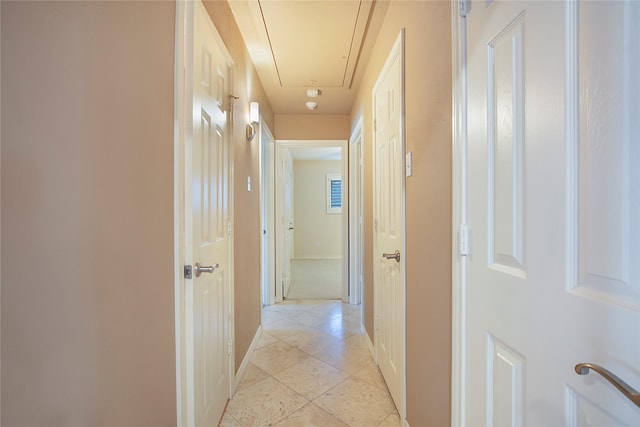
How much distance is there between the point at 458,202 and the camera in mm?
993

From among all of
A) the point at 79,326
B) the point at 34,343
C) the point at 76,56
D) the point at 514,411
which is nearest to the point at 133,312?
the point at 79,326

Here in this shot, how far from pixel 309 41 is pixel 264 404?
98.1 inches

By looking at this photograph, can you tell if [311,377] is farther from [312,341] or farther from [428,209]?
[428,209]

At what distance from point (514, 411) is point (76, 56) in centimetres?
138

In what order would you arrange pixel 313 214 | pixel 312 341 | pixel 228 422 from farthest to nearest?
pixel 313 214 → pixel 312 341 → pixel 228 422

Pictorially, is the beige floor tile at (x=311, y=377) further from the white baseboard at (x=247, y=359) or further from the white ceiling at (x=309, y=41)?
the white ceiling at (x=309, y=41)

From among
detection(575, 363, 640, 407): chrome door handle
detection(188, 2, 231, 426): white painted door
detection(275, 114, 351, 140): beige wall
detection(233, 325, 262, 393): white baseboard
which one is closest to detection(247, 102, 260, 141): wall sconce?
detection(188, 2, 231, 426): white painted door

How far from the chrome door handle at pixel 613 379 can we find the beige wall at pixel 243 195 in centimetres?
175

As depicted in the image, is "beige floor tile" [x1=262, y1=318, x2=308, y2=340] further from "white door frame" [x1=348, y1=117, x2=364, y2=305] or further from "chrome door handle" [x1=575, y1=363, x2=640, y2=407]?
"chrome door handle" [x1=575, y1=363, x2=640, y2=407]

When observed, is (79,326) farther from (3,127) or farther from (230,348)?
(230,348)

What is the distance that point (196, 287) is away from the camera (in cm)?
124

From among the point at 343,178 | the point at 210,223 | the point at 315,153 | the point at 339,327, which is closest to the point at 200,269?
the point at 210,223

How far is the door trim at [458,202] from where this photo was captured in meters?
0.97

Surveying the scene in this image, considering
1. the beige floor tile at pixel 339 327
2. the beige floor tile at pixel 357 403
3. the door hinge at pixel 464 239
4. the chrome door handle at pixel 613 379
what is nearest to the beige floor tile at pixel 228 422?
the beige floor tile at pixel 357 403
